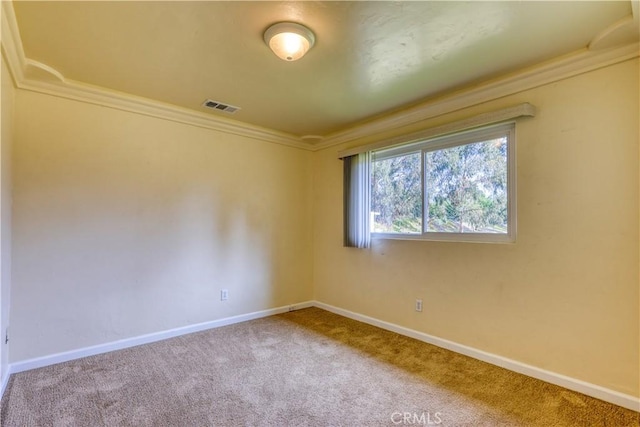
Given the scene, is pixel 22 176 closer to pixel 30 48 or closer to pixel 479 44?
pixel 30 48

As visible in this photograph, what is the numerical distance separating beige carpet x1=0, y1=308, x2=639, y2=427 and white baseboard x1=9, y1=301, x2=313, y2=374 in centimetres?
8

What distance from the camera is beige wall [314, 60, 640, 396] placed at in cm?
206

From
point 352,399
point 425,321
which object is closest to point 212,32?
point 352,399

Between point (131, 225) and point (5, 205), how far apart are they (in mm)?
910

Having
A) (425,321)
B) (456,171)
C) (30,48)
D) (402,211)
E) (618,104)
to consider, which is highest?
(30,48)

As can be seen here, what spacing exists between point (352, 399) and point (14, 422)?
6.69 ft

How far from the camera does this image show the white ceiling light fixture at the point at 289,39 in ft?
6.29

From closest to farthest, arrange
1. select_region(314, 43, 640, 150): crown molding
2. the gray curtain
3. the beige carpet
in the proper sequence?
the beige carpet < select_region(314, 43, 640, 150): crown molding < the gray curtain

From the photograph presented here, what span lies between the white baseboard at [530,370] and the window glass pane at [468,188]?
41.5 inches

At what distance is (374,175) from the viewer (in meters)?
3.79

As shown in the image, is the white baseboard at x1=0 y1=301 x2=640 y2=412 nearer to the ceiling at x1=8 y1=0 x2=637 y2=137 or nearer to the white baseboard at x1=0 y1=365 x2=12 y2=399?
the white baseboard at x1=0 y1=365 x2=12 y2=399

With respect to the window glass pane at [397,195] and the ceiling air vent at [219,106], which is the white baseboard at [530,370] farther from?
the ceiling air vent at [219,106]

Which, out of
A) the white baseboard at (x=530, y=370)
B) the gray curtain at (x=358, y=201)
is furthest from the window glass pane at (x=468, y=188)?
the white baseboard at (x=530, y=370)

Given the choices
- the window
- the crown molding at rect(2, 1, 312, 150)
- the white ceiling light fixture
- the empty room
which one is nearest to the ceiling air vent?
the empty room
